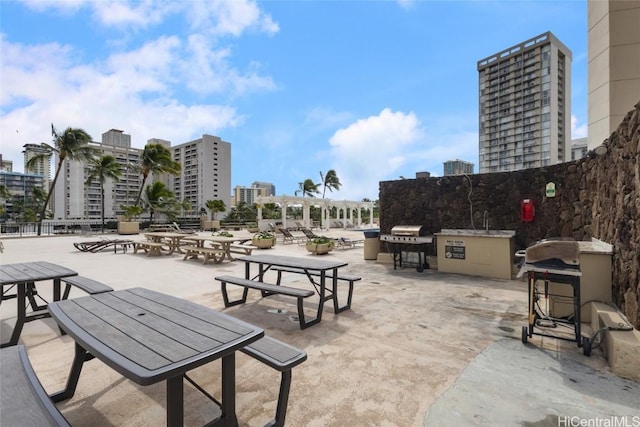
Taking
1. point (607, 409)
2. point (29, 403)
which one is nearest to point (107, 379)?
point (29, 403)

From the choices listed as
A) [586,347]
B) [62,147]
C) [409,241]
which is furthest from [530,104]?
[62,147]

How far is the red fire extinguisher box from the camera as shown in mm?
6438

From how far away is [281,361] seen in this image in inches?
72.0

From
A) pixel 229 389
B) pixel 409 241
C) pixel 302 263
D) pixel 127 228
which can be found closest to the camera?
pixel 229 389

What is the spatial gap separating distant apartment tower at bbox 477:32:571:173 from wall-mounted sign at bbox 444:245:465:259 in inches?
1846

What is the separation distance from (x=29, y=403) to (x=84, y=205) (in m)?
74.6

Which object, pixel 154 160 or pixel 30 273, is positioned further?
pixel 154 160

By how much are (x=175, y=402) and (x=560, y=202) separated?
741 centimetres

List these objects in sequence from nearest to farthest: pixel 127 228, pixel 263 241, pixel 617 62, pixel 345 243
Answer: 1. pixel 617 62
2. pixel 263 241
3. pixel 345 243
4. pixel 127 228

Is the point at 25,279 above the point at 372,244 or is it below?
above

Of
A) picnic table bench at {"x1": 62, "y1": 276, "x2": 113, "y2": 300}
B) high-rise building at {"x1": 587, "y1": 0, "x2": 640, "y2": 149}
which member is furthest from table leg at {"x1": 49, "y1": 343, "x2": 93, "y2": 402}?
high-rise building at {"x1": 587, "y1": 0, "x2": 640, "y2": 149}

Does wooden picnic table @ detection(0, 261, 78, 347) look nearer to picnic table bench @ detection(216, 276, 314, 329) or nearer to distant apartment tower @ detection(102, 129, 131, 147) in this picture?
picnic table bench @ detection(216, 276, 314, 329)

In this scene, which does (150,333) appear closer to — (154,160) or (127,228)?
(127,228)

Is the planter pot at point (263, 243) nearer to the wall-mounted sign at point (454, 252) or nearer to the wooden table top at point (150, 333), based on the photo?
the wall-mounted sign at point (454, 252)
